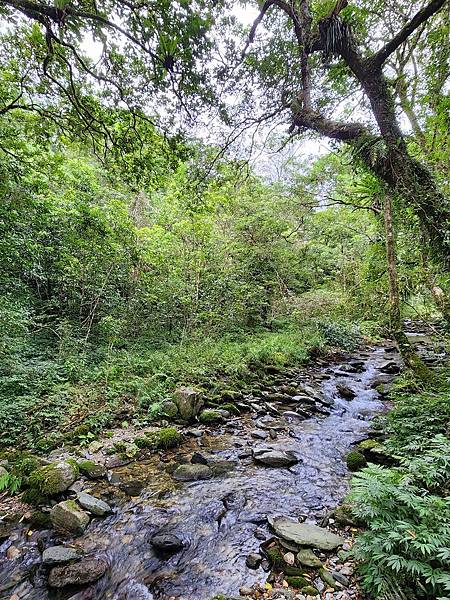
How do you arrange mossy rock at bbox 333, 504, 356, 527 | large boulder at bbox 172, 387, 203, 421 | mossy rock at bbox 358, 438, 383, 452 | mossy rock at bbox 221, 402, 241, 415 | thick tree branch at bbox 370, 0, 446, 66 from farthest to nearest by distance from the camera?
1. mossy rock at bbox 221, 402, 241, 415
2. large boulder at bbox 172, 387, 203, 421
3. mossy rock at bbox 358, 438, 383, 452
4. thick tree branch at bbox 370, 0, 446, 66
5. mossy rock at bbox 333, 504, 356, 527

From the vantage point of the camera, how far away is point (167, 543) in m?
3.15

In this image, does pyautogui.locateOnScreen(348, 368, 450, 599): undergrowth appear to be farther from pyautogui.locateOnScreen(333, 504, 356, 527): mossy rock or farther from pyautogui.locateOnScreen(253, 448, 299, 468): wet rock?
pyautogui.locateOnScreen(253, 448, 299, 468): wet rock

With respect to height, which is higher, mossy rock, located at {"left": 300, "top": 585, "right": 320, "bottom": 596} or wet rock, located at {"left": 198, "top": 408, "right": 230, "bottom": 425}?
wet rock, located at {"left": 198, "top": 408, "right": 230, "bottom": 425}

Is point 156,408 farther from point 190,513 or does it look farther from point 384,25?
point 384,25

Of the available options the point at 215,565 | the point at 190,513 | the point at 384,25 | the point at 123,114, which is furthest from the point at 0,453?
the point at 384,25

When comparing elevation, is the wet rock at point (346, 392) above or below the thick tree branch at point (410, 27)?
below

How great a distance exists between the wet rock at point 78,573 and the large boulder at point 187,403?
3.36 meters

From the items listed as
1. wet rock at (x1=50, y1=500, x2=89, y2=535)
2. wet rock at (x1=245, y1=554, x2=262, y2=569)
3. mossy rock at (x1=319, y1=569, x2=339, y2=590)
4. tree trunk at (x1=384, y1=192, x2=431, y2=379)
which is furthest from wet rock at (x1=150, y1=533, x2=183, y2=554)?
tree trunk at (x1=384, y1=192, x2=431, y2=379)

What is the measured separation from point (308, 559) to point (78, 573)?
6.90 feet

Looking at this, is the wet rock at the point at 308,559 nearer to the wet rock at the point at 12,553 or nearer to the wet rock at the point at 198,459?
the wet rock at the point at 198,459

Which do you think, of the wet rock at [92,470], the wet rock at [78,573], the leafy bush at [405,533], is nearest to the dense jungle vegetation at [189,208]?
the leafy bush at [405,533]

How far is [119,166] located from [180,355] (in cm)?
520

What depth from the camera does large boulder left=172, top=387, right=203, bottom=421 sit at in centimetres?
626

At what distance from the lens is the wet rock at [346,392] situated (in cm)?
772
